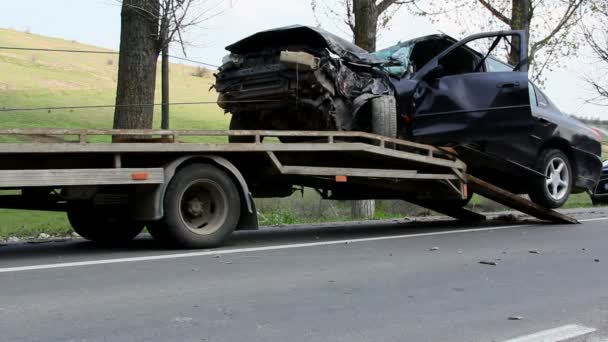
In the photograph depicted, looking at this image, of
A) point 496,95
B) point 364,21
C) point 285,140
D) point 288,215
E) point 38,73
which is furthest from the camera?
point 38,73

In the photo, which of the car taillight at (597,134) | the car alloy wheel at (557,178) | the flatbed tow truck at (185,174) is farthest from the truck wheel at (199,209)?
the car taillight at (597,134)

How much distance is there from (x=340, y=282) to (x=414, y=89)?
14.9ft

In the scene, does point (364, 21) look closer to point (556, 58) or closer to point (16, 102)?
point (556, 58)

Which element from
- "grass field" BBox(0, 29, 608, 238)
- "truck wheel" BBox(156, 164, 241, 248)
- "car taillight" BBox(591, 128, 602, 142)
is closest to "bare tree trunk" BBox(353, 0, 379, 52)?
"grass field" BBox(0, 29, 608, 238)

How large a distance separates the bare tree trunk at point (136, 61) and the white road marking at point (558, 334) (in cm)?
762

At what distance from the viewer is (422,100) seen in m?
10.3

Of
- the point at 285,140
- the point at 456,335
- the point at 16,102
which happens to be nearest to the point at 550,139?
the point at 285,140

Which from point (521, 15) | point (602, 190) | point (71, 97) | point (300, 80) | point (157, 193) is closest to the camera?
point (157, 193)

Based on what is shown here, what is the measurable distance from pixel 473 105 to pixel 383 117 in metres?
1.48

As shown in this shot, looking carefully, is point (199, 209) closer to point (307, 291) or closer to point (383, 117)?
point (307, 291)

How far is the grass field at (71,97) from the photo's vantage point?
47.1 feet

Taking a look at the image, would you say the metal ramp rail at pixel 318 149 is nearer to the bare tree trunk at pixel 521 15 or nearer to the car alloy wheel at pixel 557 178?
the car alloy wheel at pixel 557 178

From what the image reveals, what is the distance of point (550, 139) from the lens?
36.8 feet

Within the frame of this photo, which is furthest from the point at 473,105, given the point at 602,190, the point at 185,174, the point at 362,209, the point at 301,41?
the point at 602,190
